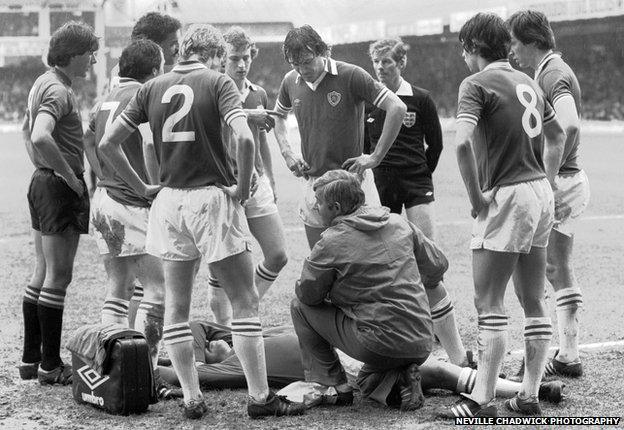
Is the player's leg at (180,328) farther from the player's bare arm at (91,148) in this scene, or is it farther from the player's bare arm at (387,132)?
the player's bare arm at (387,132)

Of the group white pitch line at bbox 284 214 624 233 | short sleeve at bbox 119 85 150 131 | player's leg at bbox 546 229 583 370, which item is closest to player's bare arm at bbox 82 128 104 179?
short sleeve at bbox 119 85 150 131

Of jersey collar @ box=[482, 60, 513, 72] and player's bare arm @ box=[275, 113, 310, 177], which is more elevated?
jersey collar @ box=[482, 60, 513, 72]

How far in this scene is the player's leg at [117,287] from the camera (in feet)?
18.8

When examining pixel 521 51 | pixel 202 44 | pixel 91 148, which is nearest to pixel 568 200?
pixel 521 51

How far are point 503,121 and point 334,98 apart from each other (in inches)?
59.0

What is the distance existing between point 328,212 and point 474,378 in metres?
1.15

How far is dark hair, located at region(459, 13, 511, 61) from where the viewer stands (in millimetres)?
4898

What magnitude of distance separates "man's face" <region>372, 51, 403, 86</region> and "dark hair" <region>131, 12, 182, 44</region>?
151cm

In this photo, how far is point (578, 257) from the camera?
10.5 m

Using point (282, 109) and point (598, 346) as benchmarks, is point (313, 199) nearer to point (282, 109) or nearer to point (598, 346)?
point (282, 109)

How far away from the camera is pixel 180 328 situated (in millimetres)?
5059

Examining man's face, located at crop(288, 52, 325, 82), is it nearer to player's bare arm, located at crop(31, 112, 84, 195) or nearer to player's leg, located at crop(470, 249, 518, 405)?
player's bare arm, located at crop(31, 112, 84, 195)

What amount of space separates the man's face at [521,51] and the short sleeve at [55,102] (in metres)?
2.53

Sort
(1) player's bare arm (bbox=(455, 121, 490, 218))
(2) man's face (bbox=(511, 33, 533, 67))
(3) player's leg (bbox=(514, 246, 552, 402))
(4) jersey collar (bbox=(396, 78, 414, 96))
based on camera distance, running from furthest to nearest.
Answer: (4) jersey collar (bbox=(396, 78, 414, 96))
(2) man's face (bbox=(511, 33, 533, 67))
(3) player's leg (bbox=(514, 246, 552, 402))
(1) player's bare arm (bbox=(455, 121, 490, 218))
